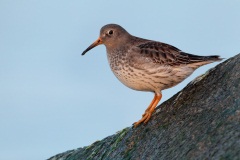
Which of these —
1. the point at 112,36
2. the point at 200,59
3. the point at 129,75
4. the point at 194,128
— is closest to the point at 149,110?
the point at 129,75

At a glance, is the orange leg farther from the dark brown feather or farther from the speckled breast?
the dark brown feather

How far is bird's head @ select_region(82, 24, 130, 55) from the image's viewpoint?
1280 centimetres

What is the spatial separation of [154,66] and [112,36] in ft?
7.68

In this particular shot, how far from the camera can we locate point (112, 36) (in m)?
13.1

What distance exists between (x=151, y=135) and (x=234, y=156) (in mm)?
2633

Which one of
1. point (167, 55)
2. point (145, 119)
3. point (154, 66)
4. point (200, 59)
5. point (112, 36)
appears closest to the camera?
point (145, 119)

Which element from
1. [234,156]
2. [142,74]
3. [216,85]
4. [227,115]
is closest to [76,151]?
[142,74]

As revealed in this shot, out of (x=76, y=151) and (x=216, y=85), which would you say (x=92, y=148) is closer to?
(x=76, y=151)

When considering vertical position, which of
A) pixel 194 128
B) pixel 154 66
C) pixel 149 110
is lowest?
pixel 194 128

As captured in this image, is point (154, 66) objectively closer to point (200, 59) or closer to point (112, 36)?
point (200, 59)

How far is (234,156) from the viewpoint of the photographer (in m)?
6.80

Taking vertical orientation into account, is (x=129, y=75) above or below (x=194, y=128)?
above

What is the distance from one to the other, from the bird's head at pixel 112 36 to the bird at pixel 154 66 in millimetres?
946

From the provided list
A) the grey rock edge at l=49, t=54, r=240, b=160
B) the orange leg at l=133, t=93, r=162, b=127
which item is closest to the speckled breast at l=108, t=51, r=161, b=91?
the orange leg at l=133, t=93, r=162, b=127
